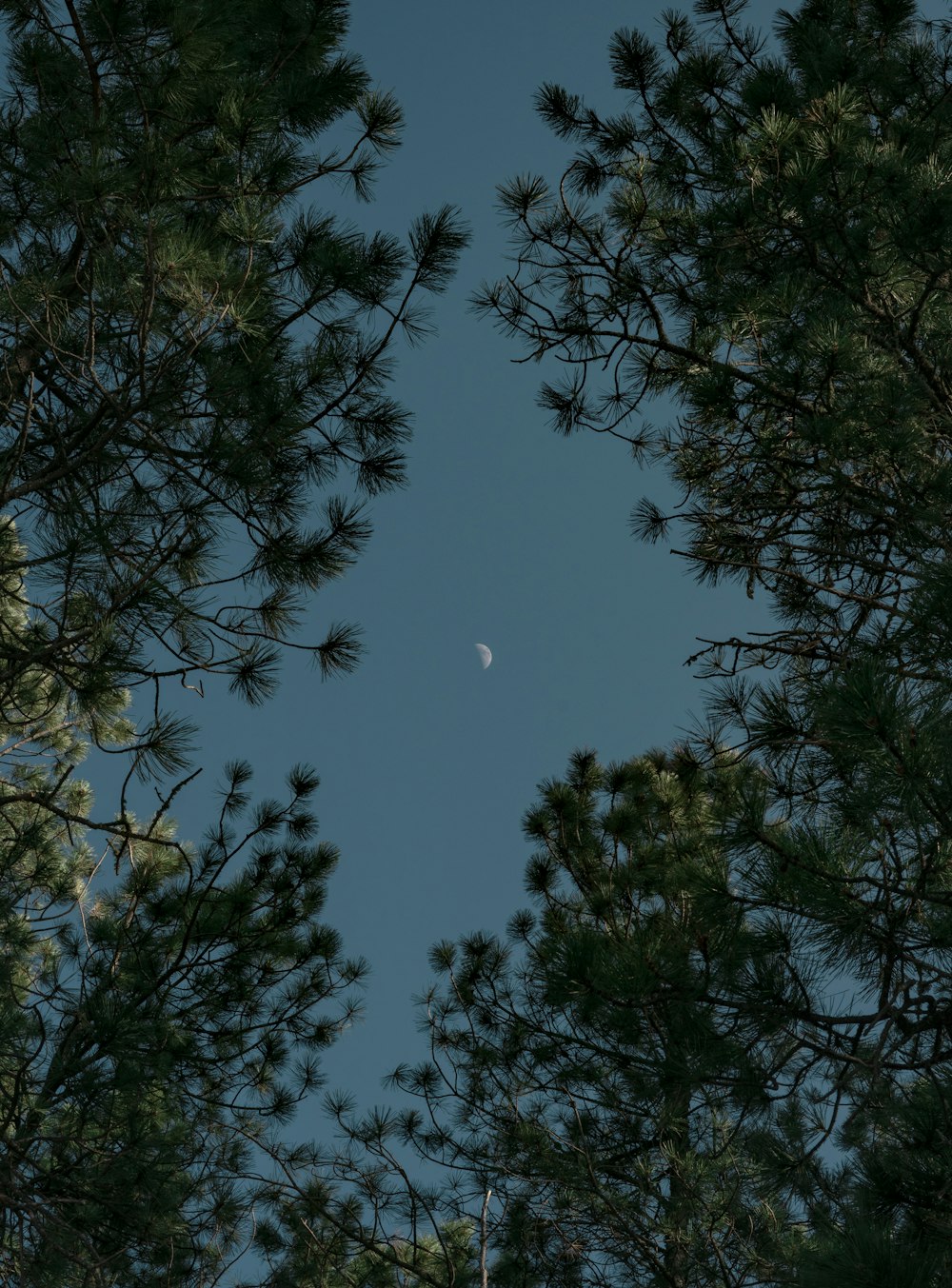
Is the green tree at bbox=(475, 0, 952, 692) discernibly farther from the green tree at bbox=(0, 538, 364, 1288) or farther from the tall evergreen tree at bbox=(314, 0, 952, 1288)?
the green tree at bbox=(0, 538, 364, 1288)

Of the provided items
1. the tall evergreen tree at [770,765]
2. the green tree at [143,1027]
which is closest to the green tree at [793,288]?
the tall evergreen tree at [770,765]

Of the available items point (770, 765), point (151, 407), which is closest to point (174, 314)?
point (151, 407)

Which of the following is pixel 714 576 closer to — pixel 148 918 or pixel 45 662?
pixel 45 662

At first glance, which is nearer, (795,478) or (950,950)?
(950,950)

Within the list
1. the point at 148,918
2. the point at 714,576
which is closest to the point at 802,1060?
the point at 714,576

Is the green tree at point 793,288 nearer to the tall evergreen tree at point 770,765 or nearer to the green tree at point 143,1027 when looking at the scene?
the tall evergreen tree at point 770,765

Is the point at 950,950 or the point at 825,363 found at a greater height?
the point at 825,363

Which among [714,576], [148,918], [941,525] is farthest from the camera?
[148,918]

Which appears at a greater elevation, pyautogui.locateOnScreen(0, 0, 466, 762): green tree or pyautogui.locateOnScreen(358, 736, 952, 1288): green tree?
pyautogui.locateOnScreen(0, 0, 466, 762): green tree

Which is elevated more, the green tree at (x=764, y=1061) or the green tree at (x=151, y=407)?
the green tree at (x=151, y=407)

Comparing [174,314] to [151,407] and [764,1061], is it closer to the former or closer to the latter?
[151,407]

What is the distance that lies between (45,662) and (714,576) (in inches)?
113

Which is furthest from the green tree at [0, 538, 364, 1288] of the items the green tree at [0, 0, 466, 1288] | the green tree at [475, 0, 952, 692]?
the green tree at [475, 0, 952, 692]

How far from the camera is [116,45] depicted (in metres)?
3.71
